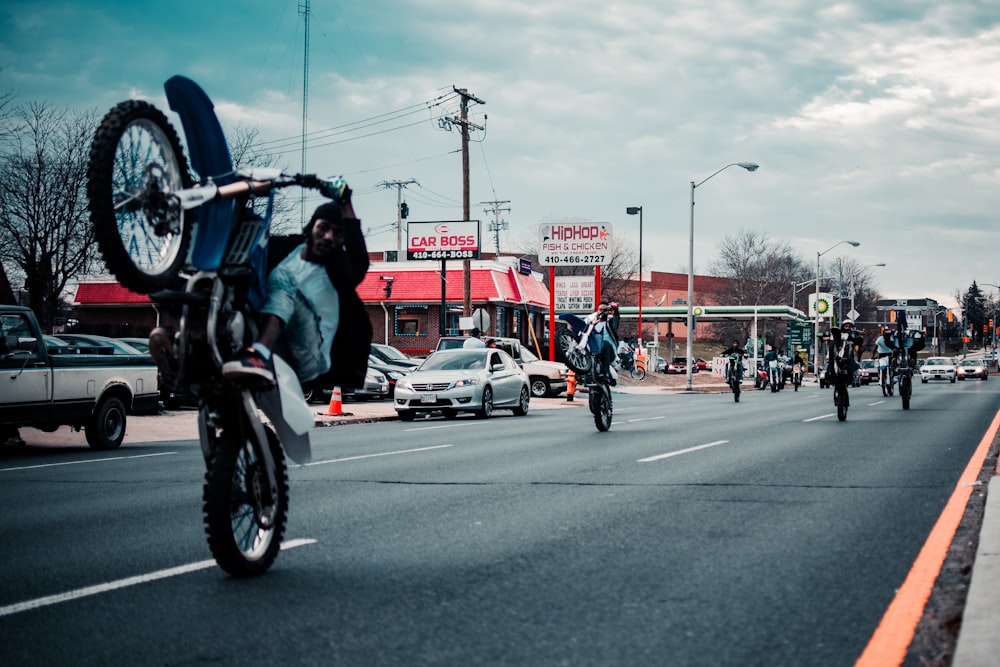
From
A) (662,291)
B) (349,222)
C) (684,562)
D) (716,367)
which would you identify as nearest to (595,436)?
(684,562)

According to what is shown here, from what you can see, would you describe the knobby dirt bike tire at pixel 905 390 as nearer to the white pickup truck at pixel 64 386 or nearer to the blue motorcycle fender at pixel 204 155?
the white pickup truck at pixel 64 386

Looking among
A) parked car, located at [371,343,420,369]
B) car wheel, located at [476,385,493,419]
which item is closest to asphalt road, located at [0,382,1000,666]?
car wheel, located at [476,385,493,419]

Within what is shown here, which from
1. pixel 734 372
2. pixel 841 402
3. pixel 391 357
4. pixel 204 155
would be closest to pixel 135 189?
pixel 204 155

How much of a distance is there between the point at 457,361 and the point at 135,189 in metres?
18.2

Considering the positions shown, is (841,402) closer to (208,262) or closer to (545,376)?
(545,376)

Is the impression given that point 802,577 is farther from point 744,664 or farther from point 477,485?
point 477,485

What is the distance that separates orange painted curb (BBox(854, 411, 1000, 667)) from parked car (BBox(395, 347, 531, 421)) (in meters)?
14.0

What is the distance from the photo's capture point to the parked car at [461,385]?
22.2m

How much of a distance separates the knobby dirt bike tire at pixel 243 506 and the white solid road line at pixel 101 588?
0.43m

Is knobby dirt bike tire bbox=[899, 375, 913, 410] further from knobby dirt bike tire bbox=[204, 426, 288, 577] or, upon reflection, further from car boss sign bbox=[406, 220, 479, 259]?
car boss sign bbox=[406, 220, 479, 259]

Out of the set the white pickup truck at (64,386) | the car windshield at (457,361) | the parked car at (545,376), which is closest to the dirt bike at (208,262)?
the white pickup truck at (64,386)

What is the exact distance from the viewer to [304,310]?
5746 mm

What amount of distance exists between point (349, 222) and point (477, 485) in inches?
190

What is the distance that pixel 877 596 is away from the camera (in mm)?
5457
